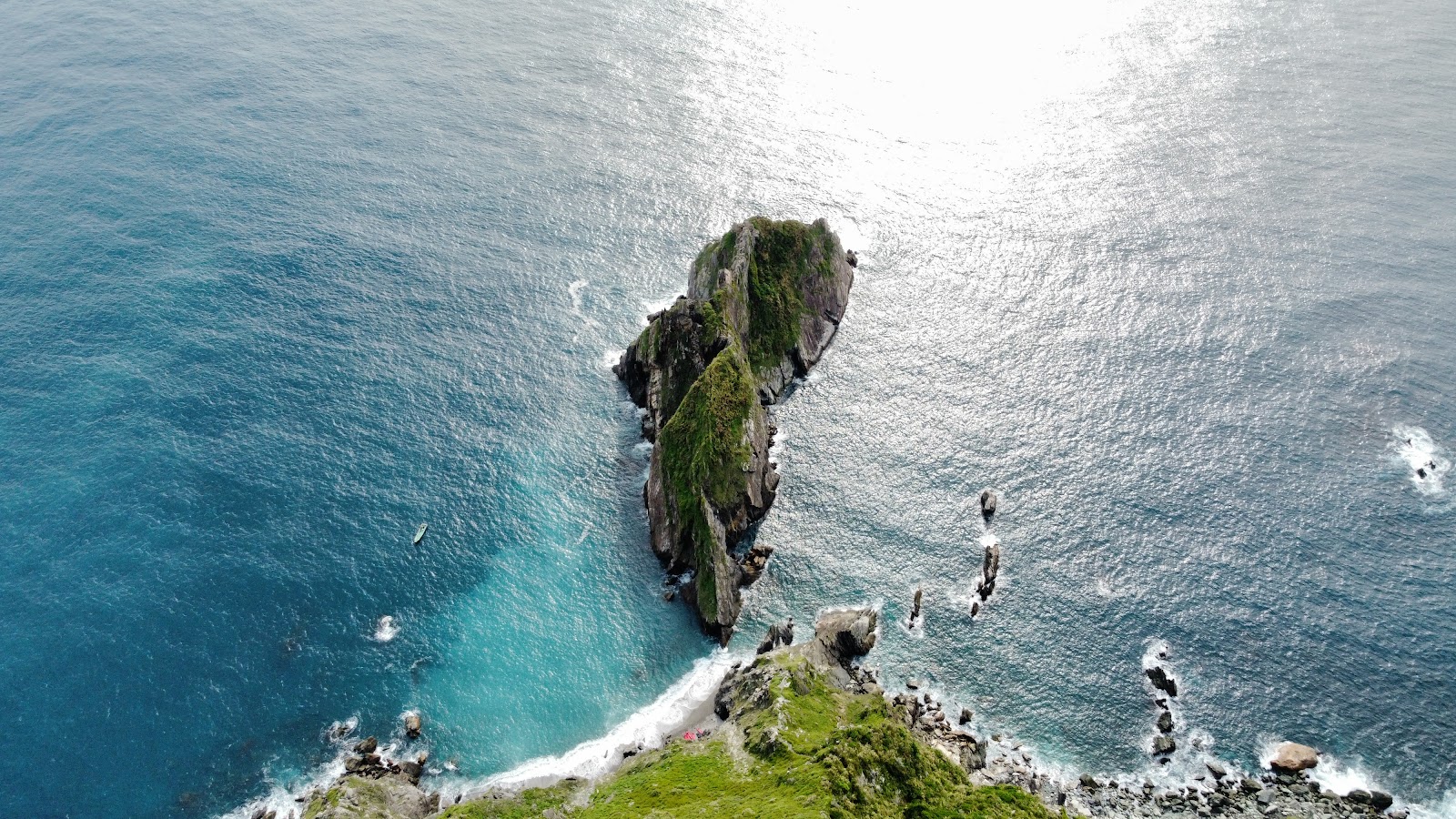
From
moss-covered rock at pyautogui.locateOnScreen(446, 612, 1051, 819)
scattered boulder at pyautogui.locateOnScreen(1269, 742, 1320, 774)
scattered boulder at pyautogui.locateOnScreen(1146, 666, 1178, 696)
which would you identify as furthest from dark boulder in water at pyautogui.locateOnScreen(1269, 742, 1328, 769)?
moss-covered rock at pyautogui.locateOnScreen(446, 612, 1051, 819)

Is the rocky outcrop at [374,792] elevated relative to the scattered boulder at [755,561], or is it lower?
lower

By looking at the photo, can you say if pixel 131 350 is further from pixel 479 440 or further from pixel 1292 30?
pixel 1292 30

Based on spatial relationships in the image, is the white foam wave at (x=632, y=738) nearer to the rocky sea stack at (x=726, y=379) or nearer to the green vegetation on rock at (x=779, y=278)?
the rocky sea stack at (x=726, y=379)

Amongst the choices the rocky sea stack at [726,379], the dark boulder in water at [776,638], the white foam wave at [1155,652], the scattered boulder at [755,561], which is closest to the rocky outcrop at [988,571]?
the white foam wave at [1155,652]

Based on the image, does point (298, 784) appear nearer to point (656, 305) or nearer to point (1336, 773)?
point (656, 305)

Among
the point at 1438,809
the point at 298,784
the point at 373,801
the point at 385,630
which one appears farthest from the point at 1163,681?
the point at 298,784
